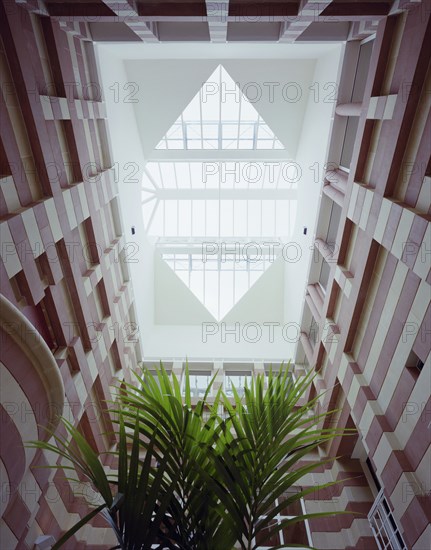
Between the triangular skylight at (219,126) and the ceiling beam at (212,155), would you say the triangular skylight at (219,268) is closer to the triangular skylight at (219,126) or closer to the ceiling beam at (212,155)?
the ceiling beam at (212,155)

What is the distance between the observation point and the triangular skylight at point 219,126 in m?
13.3

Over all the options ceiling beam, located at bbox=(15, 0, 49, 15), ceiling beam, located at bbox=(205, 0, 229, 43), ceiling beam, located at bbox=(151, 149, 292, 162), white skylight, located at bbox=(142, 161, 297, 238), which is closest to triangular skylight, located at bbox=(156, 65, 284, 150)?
ceiling beam, located at bbox=(151, 149, 292, 162)

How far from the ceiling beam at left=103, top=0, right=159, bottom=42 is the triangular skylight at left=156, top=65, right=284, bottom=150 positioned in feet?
19.1

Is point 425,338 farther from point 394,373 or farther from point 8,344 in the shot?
point 8,344

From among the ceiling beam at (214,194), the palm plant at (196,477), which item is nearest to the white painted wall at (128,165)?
the ceiling beam at (214,194)

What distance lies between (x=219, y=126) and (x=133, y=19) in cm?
802

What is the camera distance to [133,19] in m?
6.37

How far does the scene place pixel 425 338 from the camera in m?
5.76

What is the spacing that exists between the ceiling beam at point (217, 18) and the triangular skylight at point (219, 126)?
5806 mm

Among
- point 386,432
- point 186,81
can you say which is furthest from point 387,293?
point 186,81

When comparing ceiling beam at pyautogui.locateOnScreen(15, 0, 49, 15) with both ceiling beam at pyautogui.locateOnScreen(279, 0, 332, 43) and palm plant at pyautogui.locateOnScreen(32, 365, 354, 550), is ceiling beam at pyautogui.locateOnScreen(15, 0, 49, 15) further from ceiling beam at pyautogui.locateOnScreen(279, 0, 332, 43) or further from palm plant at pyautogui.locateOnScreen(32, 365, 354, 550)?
palm plant at pyautogui.locateOnScreen(32, 365, 354, 550)

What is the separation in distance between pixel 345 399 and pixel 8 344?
7.55 meters

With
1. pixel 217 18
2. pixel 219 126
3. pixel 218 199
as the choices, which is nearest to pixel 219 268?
pixel 218 199

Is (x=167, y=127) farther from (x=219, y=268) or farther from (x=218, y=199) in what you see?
(x=219, y=268)
